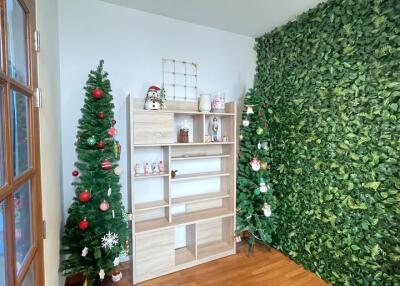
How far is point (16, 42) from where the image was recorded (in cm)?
95

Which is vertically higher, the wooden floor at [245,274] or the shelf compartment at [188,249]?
the shelf compartment at [188,249]

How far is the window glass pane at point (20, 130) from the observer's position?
2.88 feet

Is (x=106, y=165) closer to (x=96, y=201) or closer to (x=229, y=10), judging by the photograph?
(x=96, y=201)

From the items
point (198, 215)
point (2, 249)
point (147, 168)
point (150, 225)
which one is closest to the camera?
point (2, 249)

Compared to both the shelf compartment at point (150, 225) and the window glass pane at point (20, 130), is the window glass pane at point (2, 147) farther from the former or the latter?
the shelf compartment at point (150, 225)

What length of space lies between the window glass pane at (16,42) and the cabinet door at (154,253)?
5.78ft

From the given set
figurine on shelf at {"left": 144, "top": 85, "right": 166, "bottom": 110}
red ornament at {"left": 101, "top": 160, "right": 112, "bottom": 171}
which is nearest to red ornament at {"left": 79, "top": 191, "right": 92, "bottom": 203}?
red ornament at {"left": 101, "top": 160, "right": 112, "bottom": 171}

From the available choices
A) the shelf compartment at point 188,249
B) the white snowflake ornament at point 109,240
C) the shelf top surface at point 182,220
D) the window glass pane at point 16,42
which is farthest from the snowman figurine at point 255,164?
the window glass pane at point 16,42

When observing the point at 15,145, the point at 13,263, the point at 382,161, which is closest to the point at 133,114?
the point at 15,145

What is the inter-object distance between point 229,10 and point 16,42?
211cm

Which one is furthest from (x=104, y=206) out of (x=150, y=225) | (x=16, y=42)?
(x=16, y=42)

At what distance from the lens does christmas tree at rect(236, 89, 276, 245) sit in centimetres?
271

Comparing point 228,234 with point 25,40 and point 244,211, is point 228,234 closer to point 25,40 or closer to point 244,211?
point 244,211

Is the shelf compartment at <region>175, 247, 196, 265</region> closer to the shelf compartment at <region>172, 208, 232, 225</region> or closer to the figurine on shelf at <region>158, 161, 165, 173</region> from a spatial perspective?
the shelf compartment at <region>172, 208, 232, 225</region>
